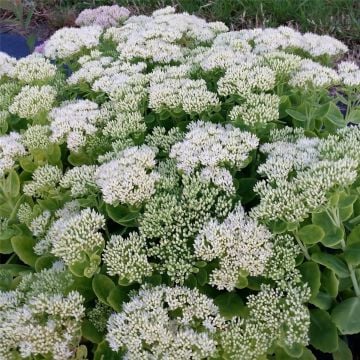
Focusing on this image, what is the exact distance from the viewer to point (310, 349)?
4.32 ft

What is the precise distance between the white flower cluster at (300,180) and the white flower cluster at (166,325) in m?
0.22

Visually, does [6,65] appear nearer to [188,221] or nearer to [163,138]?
[163,138]

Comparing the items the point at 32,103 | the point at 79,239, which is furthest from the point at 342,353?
the point at 32,103

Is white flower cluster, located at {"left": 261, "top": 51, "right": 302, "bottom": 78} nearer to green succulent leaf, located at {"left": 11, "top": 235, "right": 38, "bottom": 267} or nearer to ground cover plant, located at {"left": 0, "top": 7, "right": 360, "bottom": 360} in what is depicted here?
ground cover plant, located at {"left": 0, "top": 7, "right": 360, "bottom": 360}

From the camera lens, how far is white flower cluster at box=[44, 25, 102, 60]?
1.97 m

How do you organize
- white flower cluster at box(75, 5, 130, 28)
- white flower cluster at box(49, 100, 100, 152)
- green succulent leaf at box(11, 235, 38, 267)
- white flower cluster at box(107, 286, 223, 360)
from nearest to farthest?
white flower cluster at box(107, 286, 223, 360) → green succulent leaf at box(11, 235, 38, 267) → white flower cluster at box(49, 100, 100, 152) → white flower cluster at box(75, 5, 130, 28)

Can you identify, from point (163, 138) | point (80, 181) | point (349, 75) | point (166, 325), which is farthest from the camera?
point (349, 75)

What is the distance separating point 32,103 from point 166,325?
2.81 feet

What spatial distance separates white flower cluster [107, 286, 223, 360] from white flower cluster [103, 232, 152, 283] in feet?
0.13

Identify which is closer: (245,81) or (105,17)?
(245,81)

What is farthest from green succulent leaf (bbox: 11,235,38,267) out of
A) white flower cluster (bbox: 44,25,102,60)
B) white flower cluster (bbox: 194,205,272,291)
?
white flower cluster (bbox: 44,25,102,60)

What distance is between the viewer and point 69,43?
197 centimetres

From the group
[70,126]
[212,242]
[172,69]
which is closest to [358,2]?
[172,69]

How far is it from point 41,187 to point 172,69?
510 mm
